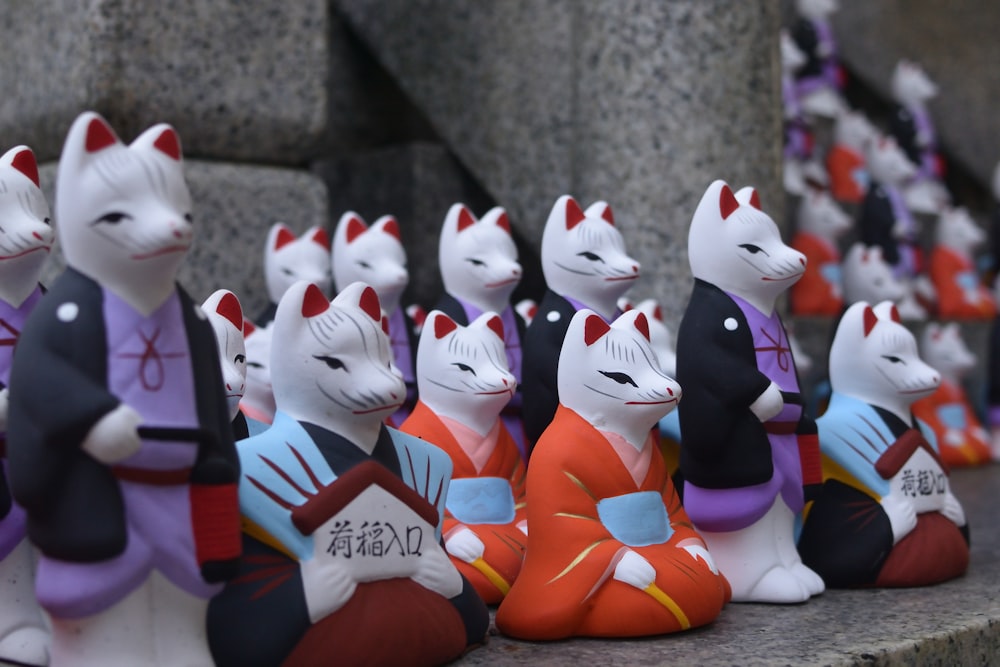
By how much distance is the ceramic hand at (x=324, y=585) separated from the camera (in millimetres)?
2045

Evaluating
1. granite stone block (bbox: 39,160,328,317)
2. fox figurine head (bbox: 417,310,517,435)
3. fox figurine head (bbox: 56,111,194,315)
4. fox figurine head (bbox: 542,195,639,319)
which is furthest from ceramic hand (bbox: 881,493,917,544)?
granite stone block (bbox: 39,160,328,317)

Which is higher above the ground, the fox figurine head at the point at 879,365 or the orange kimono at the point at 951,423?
the fox figurine head at the point at 879,365

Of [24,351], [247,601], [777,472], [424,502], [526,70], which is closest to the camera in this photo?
[24,351]

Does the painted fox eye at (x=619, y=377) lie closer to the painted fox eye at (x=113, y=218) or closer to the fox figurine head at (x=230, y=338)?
the fox figurine head at (x=230, y=338)

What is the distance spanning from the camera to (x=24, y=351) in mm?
1893

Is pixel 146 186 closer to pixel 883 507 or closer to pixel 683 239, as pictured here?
pixel 883 507

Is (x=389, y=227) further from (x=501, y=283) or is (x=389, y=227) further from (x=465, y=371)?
(x=465, y=371)

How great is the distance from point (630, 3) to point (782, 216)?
3.20 ft

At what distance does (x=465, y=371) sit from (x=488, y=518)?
0.35m

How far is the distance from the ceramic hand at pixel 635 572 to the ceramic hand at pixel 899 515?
815mm

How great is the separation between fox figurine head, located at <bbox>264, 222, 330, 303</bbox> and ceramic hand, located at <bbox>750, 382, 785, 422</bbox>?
1572mm

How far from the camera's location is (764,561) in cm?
281

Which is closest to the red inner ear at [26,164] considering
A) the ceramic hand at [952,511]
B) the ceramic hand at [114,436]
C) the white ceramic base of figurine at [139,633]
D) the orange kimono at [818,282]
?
the ceramic hand at [114,436]

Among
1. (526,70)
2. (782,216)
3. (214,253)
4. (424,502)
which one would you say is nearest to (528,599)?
(424,502)
